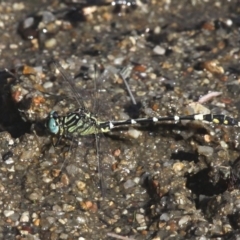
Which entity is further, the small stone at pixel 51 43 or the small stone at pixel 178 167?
the small stone at pixel 51 43

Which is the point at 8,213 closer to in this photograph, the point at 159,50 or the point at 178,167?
the point at 178,167

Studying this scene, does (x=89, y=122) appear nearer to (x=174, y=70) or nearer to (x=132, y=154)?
(x=132, y=154)

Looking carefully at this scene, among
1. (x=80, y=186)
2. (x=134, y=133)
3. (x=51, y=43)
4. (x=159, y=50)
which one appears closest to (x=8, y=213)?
(x=80, y=186)

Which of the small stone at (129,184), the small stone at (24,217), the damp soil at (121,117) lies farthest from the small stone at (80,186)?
the small stone at (24,217)

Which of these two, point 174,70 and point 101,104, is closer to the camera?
point 101,104

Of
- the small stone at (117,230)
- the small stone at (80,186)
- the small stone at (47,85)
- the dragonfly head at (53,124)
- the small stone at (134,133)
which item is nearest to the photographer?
the small stone at (117,230)

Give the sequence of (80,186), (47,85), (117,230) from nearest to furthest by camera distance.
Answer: (117,230), (80,186), (47,85)

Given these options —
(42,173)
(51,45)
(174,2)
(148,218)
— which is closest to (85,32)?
(51,45)

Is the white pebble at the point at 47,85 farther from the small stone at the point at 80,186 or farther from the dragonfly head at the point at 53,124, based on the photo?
the small stone at the point at 80,186
